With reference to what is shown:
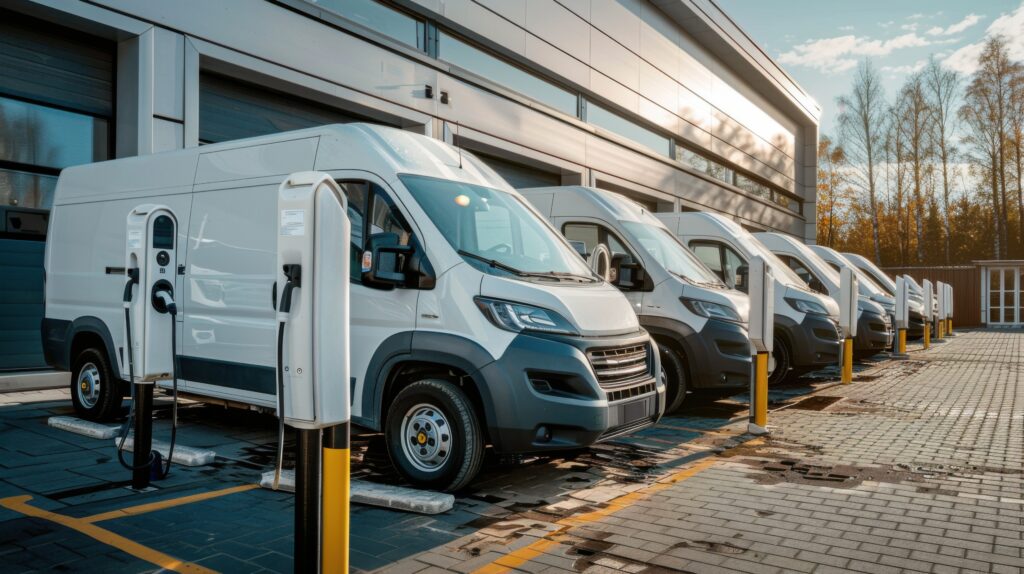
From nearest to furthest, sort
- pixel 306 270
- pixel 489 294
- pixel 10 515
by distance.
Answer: pixel 306 270
pixel 10 515
pixel 489 294

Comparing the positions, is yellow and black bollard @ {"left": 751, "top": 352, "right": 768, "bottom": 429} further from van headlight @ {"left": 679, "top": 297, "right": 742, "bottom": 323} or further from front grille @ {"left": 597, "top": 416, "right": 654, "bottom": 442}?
front grille @ {"left": 597, "top": 416, "right": 654, "bottom": 442}

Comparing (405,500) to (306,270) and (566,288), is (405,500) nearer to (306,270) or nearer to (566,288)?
(566,288)

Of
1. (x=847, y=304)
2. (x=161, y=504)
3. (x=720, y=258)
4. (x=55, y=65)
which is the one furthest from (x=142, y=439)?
(x=847, y=304)

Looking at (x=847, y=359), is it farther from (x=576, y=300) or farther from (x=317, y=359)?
(x=317, y=359)

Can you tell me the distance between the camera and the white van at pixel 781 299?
10.0m

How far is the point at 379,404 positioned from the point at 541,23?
558 inches

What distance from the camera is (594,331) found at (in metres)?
5.15

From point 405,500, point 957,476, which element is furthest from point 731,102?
point 405,500

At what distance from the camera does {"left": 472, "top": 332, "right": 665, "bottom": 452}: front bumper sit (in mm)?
4785

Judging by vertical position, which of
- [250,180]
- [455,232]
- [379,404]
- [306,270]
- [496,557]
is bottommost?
[496,557]

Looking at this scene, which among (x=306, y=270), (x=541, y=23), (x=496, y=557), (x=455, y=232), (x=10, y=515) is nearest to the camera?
(x=306, y=270)

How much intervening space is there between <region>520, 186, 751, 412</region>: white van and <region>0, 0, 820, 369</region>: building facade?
540cm

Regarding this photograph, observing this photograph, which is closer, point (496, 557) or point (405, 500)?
point (496, 557)

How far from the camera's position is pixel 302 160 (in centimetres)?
590
